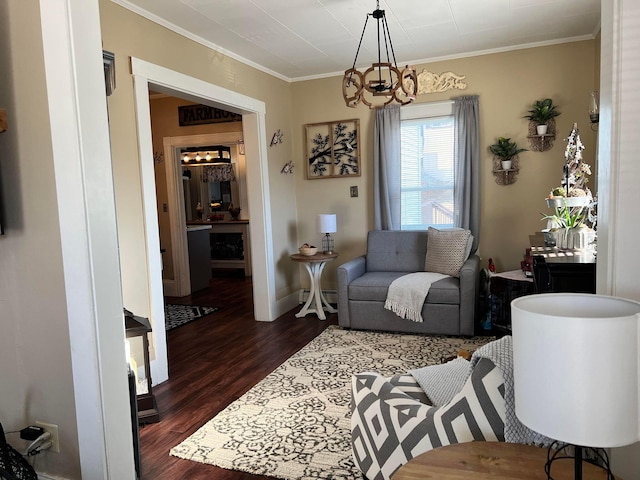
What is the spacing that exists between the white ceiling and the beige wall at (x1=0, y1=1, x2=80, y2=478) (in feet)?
5.54

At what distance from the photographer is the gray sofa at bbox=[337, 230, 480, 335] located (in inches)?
163

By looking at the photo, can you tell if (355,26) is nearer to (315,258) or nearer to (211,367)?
(315,258)

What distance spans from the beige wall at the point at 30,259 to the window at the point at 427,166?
3.96 m

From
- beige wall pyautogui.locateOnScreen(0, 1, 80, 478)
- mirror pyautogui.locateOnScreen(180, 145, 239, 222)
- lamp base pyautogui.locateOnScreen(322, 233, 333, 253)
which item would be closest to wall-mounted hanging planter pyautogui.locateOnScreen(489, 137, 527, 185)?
lamp base pyautogui.locateOnScreen(322, 233, 333, 253)

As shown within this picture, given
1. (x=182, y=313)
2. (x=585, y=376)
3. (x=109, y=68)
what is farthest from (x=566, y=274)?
(x=182, y=313)

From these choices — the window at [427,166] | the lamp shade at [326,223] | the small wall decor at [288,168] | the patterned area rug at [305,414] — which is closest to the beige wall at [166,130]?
the small wall decor at [288,168]

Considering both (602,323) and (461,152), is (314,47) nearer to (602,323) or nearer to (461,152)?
(461,152)

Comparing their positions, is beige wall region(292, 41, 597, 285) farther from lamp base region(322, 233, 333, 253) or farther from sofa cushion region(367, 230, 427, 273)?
lamp base region(322, 233, 333, 253)

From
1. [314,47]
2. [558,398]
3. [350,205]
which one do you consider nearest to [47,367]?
[558,398]

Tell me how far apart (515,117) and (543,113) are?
0.28m

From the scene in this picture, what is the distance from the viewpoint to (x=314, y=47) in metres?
4.34

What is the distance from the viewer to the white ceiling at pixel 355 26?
132 inches

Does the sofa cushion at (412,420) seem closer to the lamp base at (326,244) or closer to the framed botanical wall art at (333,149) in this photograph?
the lamp base at (326,244)

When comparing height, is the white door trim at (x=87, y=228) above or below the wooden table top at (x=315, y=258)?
above
